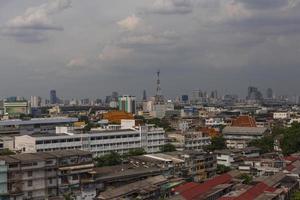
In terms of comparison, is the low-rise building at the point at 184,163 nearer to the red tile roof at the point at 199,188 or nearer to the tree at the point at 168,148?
the red tile roof at the point at 199,188

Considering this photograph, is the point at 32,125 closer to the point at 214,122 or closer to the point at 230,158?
the point at 230,158

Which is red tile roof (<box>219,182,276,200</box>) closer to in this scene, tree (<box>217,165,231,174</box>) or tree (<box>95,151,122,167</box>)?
tree (<box>217,165,231,174</box>)

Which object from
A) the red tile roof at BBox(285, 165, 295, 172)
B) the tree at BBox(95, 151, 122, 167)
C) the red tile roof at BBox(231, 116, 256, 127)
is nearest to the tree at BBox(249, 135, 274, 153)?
the red tile roof at BBox(285, 165, 295, 172)

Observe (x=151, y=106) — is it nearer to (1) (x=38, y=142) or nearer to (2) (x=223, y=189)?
(1) (x=38, y=142)

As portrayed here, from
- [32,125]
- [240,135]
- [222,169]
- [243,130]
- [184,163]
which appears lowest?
[222,169]

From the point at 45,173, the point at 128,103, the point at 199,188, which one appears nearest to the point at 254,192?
the point at 199,188

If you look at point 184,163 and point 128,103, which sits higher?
point 128,103

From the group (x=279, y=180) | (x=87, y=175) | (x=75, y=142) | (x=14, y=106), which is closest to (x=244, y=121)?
(x=75, y=142)

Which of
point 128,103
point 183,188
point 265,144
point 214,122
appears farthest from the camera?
point 128,103
